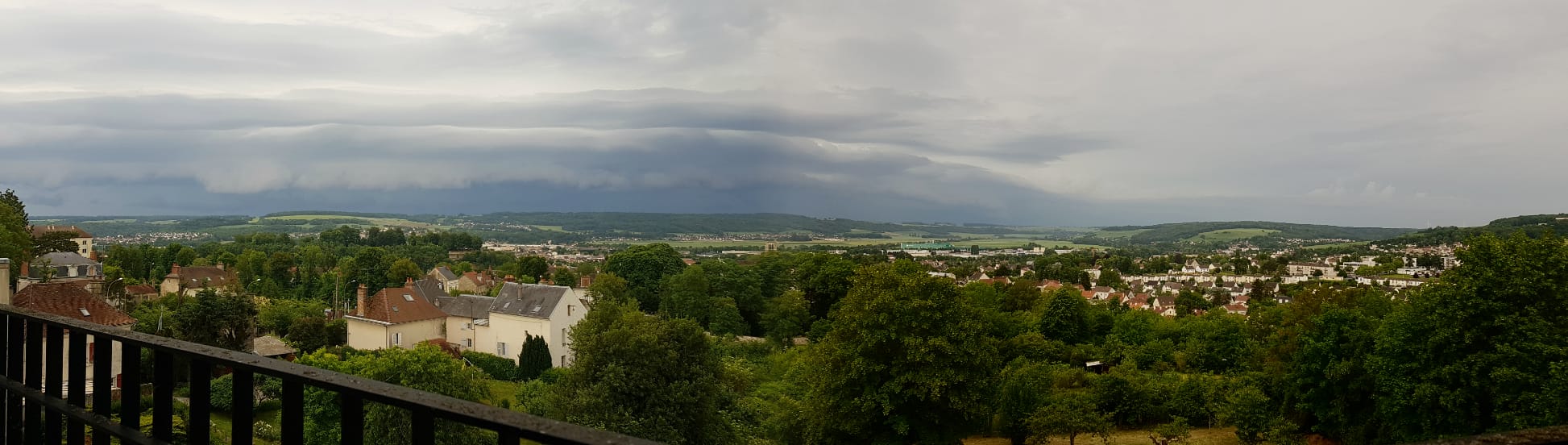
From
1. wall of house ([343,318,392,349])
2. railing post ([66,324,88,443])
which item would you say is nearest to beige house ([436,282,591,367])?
wall of house ([343,318,392,349])

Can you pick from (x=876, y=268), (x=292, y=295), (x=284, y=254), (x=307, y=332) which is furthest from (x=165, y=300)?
(x=876, y=268)

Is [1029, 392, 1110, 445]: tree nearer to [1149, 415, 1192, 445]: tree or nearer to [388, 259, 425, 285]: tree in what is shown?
[1149, 415, 1192, 445]: tree

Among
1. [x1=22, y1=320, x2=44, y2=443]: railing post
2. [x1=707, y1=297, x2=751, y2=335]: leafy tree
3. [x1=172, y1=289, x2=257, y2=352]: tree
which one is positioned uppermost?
[x1=22, y1=320, x2=44, y2=443]: railing post

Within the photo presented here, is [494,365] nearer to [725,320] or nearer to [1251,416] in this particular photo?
[725,320]

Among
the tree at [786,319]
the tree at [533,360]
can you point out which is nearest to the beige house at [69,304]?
the tree at [533,360]

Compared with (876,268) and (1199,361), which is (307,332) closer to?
(876,268)
